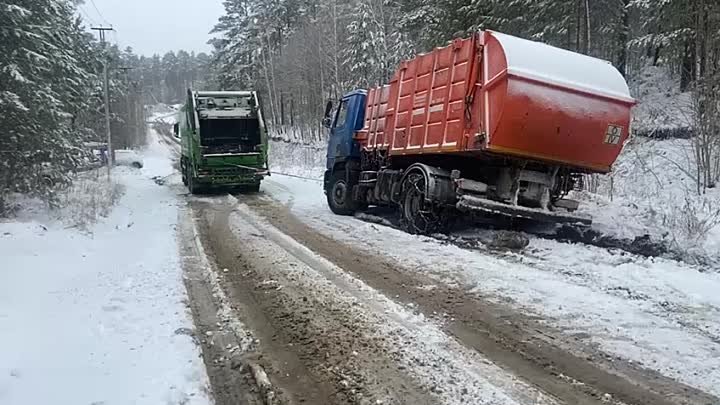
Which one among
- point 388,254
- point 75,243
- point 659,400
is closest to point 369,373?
point 659,400

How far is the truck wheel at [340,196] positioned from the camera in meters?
12.4

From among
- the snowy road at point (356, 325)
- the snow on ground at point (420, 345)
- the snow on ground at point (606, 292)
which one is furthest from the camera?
the snow on ground at point (606, 292)

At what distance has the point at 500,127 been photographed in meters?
7.39

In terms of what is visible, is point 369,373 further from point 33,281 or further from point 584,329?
point 33,281

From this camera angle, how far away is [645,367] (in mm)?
3688

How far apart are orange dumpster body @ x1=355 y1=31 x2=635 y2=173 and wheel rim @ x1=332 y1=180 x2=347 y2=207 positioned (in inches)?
145

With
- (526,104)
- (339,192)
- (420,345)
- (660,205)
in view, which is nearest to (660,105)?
(660,205)

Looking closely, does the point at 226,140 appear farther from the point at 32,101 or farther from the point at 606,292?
the point at 606,292

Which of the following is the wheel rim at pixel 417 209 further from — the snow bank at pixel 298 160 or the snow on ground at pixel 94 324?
the snow bank at pixel 298 160

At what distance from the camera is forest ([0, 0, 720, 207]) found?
35.4 feet

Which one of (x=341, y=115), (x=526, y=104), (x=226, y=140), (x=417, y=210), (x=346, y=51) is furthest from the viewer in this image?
(x=346, y=51)

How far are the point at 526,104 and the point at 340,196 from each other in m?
6.04

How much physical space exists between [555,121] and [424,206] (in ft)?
8.73

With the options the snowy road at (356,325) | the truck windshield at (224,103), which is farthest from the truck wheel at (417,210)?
the truck windshield at (224,103)
